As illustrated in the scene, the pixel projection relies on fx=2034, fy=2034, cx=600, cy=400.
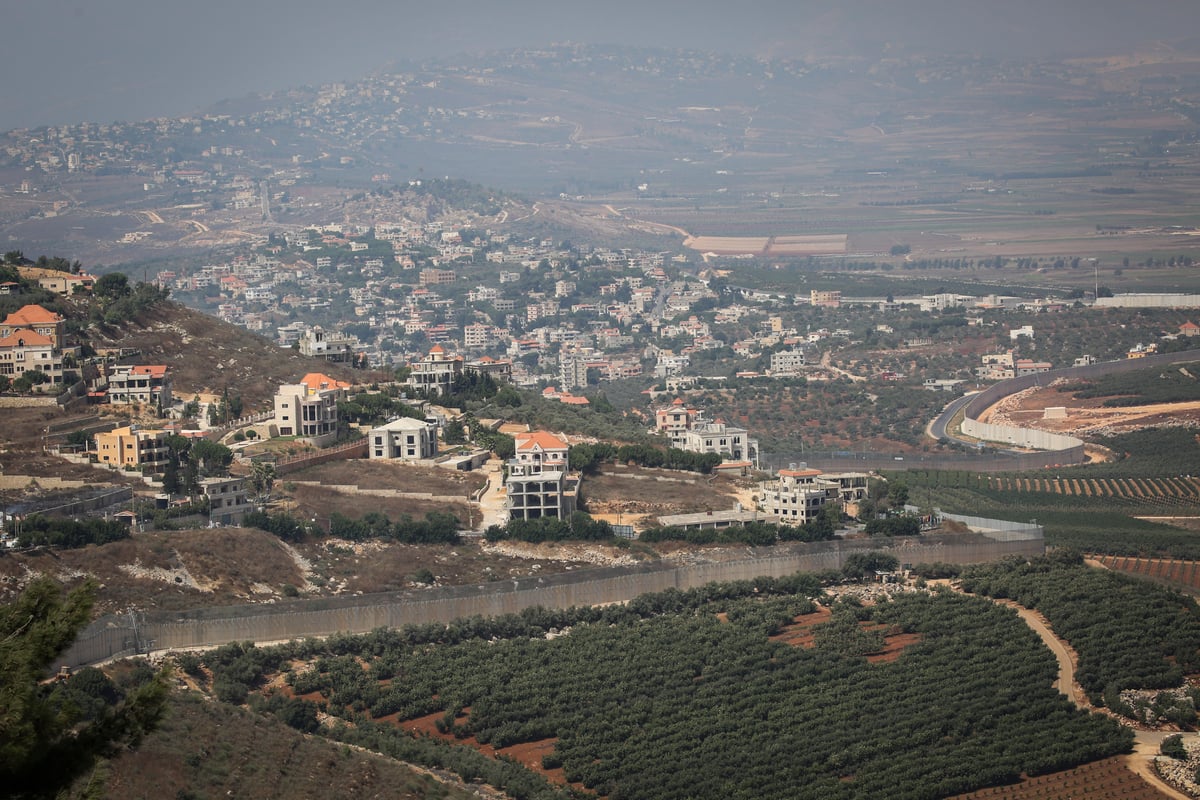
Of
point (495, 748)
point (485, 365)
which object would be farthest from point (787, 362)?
point (495, 748)

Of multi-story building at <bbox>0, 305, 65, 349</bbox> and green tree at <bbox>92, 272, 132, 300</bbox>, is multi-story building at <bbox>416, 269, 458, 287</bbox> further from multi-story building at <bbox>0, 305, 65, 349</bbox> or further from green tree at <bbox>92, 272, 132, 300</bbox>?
multi-story building at <bbox>0, 305, 65, 349</bbox>

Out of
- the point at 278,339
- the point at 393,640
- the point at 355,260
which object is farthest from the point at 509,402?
the point at 355,260

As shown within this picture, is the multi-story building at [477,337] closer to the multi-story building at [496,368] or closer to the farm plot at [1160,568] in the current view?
the multi-story building at [496,368]

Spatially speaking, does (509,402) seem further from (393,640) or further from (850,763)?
(850,763)

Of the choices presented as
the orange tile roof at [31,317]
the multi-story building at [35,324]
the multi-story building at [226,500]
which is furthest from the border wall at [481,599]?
the orange tile roof at [31,317]

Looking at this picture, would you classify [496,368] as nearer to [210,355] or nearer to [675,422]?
[675,422]

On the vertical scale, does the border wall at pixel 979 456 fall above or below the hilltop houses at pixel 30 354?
below
